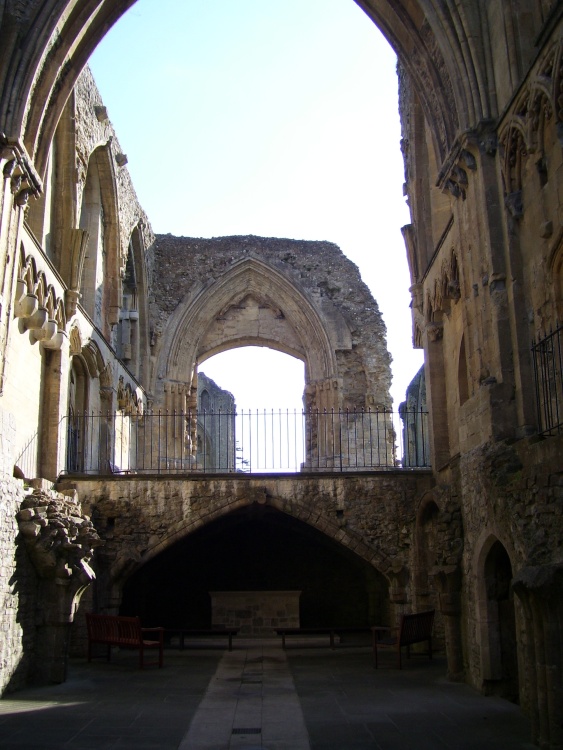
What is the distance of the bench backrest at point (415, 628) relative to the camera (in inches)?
404

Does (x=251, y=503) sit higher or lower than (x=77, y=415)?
lower

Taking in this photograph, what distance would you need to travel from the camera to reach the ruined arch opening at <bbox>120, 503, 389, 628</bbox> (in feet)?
55.3

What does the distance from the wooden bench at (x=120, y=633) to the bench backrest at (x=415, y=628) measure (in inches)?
121

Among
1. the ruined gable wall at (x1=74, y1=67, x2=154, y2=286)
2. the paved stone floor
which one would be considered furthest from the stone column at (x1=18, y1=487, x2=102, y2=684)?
the ruined gable wall at (x1=74, y1=67, x2=154, y2=286)

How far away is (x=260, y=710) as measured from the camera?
7.91 metres

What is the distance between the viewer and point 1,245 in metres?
9.26

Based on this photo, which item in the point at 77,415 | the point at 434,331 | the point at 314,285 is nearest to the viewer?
the point at 434,331

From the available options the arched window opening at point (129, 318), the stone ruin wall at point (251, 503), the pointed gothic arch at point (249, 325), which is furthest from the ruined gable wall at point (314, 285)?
the stone ruin wall at point (251, 503)

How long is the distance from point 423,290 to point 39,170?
6072 mm

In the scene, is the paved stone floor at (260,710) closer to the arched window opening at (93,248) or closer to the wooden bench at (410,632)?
the wooden bench at (410,632)

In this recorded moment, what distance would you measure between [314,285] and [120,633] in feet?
35.9

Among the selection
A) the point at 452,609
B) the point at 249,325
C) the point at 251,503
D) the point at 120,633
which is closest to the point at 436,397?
the point at 251,503

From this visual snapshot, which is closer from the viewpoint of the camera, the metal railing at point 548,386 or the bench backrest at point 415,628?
the metal railing at point 548,386

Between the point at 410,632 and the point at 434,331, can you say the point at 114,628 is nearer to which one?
the point at 410,632
